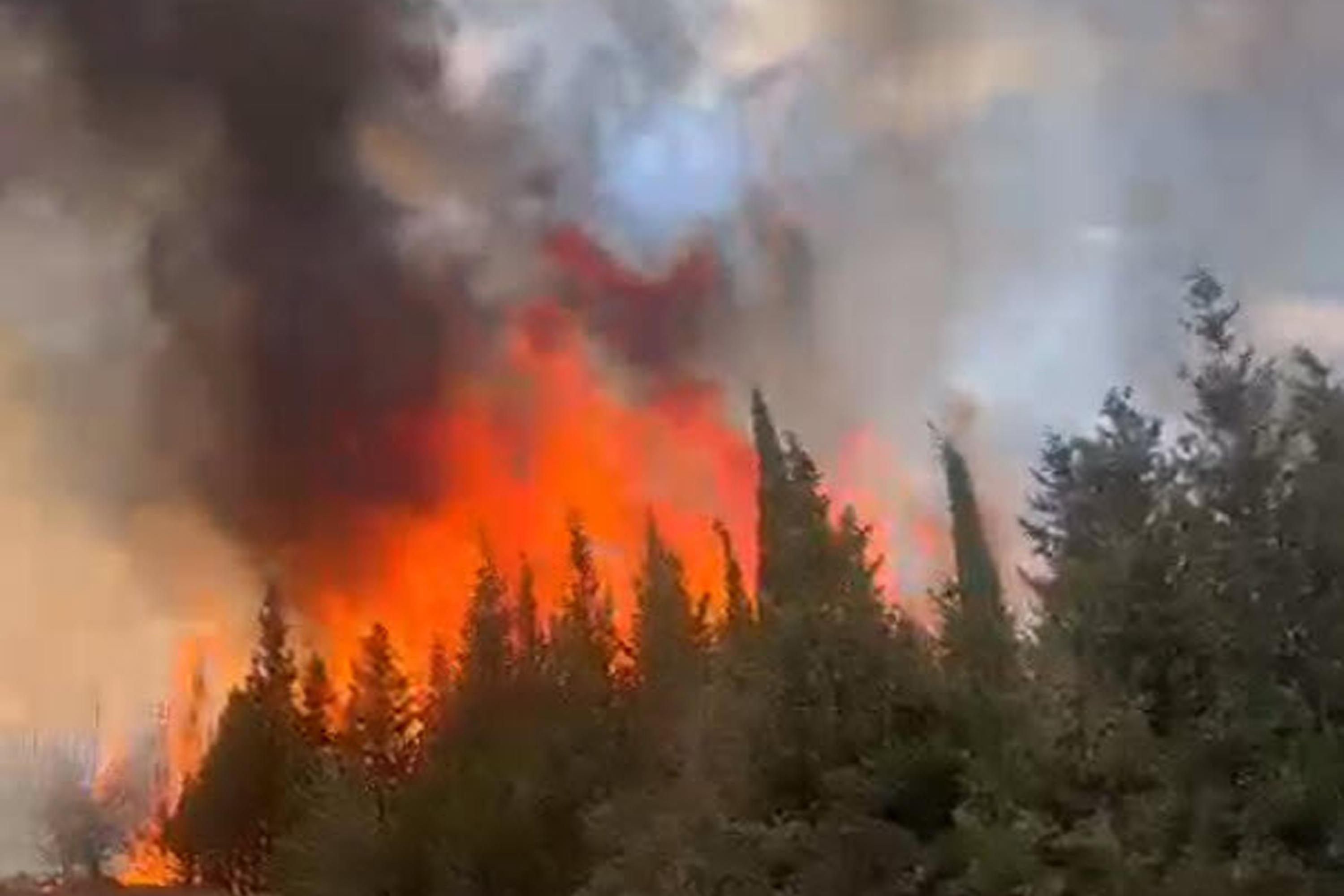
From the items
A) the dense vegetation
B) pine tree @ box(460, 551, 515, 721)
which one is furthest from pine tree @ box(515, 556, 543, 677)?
the dense vegetation

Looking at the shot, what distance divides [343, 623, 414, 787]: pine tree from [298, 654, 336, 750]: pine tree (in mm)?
2400

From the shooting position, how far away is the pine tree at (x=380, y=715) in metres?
86.8

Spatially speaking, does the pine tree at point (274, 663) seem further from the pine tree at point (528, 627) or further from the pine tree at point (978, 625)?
the pine tree at point (978, 625)

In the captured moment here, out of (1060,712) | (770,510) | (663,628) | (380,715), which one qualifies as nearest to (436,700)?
(380,715)

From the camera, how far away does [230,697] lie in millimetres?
100562

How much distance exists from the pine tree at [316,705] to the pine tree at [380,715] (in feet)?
7.87

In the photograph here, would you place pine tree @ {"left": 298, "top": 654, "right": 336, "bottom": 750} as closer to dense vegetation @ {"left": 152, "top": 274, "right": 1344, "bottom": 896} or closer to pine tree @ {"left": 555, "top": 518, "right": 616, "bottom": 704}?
pine tree @ {"left": 555, "top": 518, "right": 616, "bottom": 704}

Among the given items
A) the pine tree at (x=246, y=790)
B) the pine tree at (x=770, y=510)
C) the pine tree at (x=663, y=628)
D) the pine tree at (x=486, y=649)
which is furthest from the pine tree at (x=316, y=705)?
the pine tree at (x=770, y=510)

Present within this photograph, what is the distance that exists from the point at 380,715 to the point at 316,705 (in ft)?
42.0

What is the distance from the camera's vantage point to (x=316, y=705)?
101 m

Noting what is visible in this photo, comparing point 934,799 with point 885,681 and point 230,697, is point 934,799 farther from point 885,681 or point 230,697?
point 230,697

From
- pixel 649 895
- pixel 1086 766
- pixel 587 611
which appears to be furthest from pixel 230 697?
pixel 1086 766

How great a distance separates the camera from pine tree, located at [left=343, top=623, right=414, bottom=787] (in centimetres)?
8675

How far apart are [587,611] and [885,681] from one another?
47.6m
